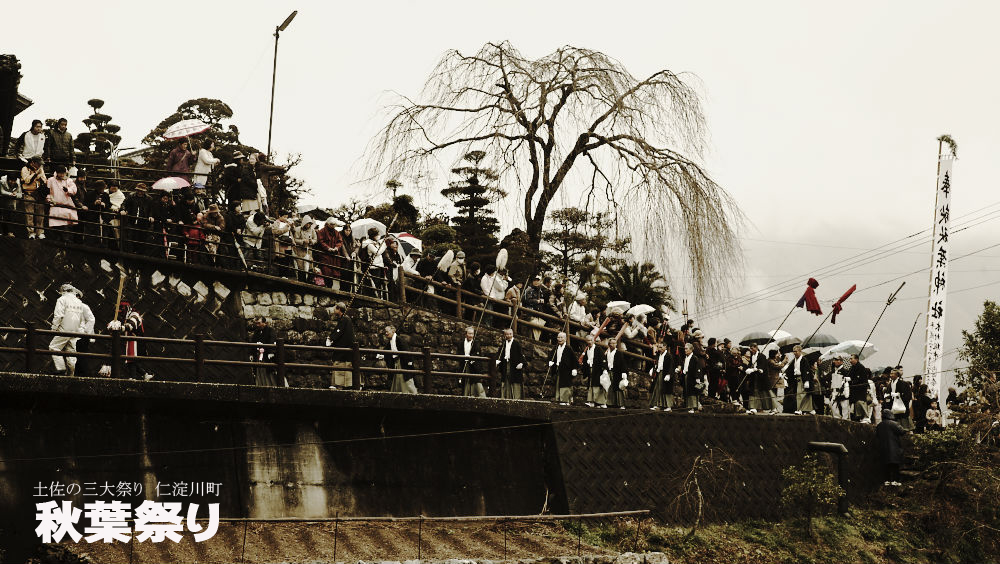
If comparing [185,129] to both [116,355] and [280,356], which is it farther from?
[116,355]

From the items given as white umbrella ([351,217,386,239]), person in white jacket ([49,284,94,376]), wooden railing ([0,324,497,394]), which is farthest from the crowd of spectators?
wooden railing ([0,324,497,394])

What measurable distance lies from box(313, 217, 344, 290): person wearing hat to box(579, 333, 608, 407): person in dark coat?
4.84m

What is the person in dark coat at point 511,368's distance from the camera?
18703mm

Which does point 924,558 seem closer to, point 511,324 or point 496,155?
point 511,324

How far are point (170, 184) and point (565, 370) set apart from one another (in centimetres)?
795

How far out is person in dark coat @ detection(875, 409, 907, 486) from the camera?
76.2 feet

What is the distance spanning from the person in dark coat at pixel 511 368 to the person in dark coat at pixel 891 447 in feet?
29.9

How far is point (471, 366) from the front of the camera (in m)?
19.2

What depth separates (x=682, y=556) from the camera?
1794cm

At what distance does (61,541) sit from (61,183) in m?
6.78

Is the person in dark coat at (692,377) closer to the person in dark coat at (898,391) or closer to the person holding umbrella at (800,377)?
the person holding umbrella at (800,377)

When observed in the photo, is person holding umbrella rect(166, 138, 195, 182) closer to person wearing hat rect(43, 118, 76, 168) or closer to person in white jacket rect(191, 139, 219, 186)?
person in white jacket rect(191, 139, 219, 186)

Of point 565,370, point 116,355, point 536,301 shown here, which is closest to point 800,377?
point 536,301

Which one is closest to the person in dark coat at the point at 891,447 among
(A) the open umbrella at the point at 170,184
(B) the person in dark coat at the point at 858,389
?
(B) the person in dark coat at the point at 858,389
